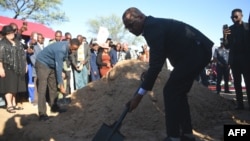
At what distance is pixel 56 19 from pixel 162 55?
28872 millimetres

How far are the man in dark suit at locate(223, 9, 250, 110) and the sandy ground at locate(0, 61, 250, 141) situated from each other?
798 millimetres

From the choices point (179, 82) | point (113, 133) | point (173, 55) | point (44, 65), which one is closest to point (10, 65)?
point (44, 65)

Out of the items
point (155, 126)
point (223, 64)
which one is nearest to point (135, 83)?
point (155, 126)

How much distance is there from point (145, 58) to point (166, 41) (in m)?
6.24

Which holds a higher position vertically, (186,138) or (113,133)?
(113,133)

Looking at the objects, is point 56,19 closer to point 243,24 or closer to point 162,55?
point 243,24

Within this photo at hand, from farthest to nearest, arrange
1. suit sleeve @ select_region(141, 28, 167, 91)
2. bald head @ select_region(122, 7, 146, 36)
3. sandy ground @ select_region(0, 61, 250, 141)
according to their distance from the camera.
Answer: sandy ground @ select_region(0, 61, 250, 141) → bald head @ select_region(122, 7, 146, 36) → suit sleeve @ select_region(141, 28, 167, 91)

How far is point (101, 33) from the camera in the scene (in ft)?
32.3

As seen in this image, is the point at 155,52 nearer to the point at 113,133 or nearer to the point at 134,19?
the point at 134,19

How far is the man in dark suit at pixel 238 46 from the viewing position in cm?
633

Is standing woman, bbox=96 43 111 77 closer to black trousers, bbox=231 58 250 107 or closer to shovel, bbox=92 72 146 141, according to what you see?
black trousers, bbox=231 58 250 107

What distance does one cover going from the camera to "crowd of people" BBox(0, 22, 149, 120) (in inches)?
255

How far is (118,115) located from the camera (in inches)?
243

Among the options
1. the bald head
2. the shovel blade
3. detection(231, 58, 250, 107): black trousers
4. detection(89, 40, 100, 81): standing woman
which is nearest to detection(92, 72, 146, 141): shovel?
the shovel blade
